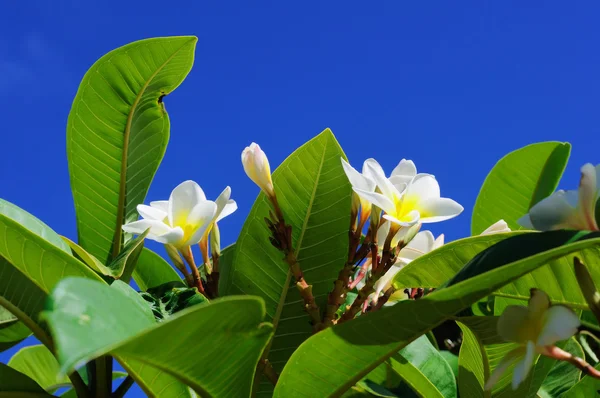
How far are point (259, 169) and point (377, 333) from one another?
526 millimetres

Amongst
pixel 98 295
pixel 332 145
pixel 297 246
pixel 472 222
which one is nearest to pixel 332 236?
pixel 297 246

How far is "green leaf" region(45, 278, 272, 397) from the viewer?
530mm

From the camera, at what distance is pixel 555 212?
0.84 m

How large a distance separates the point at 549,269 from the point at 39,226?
82 cm

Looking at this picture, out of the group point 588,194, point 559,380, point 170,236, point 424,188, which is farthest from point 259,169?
point 559,380

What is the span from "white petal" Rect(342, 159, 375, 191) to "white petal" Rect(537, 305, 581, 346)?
1.57ft

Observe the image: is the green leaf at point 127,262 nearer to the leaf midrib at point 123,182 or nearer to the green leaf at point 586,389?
the leaf midrib at point 123,182

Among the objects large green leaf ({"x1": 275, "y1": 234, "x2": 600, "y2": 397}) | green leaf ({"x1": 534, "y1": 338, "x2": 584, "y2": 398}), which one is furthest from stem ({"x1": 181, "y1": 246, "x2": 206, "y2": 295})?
green leaf ({"x1": 534, "y1": 338, "x2": 584, "y2": 398})

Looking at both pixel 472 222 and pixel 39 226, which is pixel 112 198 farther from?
pixel 472 222

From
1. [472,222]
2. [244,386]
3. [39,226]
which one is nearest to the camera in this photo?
[244,386]

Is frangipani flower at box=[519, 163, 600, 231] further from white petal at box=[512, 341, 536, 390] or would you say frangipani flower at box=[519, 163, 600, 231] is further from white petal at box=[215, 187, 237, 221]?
white petal at box=[215, 187, 237, 221]

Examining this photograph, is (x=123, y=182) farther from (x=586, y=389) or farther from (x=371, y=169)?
(x=586, y=389)

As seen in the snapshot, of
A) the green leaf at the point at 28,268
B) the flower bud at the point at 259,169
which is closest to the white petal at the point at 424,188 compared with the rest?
the flower bud at the point at 259,169

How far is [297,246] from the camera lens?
133 cm
